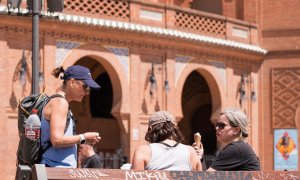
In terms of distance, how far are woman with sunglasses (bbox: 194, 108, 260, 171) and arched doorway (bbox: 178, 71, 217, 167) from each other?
1883cm

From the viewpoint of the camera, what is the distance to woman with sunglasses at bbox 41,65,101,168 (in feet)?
17.3

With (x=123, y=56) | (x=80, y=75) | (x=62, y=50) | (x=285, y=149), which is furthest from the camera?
(x=285, y=149)

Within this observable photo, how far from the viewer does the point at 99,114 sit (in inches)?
893

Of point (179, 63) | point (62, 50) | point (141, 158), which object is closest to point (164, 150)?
→ point (141, 158)

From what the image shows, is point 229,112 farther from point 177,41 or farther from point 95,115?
point 95,115

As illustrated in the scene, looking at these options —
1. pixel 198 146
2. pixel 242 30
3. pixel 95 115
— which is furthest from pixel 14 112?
pixel 198 146

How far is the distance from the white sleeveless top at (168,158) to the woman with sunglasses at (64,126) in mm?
420

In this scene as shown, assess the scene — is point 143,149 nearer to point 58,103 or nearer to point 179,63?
point 58,103

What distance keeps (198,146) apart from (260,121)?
1602 centimetres

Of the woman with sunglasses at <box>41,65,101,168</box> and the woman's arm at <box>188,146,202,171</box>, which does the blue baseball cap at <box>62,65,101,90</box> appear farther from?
the woman's arm at <box>188,146,202,171</box>

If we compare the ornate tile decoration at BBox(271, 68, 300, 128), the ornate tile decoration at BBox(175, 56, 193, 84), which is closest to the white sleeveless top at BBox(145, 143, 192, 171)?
the ornate tile decoration at BBox(175, 56, 193, 84)

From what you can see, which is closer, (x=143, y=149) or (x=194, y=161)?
(x=143, y=149)

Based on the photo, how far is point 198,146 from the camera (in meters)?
6.78

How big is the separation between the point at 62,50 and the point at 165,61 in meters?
3.33
